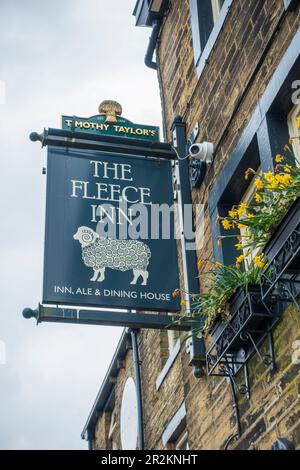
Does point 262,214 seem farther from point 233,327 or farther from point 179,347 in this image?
point 179,347

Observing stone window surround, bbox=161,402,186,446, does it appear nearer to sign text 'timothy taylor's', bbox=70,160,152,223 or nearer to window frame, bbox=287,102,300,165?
sign text 'timothy taylor's', bbox=70,160,152,223

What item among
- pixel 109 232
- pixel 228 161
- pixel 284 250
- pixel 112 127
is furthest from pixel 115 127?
pixel 284 250

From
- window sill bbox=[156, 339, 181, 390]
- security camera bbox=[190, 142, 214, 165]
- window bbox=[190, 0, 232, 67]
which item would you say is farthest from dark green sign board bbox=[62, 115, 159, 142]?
window sill bbox=[156, 339, 181, 390]

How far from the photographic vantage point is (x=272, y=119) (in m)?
8.90

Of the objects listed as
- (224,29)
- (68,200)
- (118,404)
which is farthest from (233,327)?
(118,404)

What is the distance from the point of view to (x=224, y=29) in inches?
412

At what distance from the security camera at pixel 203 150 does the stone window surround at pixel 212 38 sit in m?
1.12

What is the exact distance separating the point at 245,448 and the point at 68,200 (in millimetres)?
3229

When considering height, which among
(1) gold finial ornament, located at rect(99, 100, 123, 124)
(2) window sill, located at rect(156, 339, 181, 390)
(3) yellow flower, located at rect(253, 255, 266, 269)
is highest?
(1) gold finial ornament, located at rect(99, 100, 123, 124)

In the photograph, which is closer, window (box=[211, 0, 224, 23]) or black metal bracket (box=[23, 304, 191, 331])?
black metal bracket (box=[23, 304, 191, 331])

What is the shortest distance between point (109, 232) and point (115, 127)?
156 centimetres

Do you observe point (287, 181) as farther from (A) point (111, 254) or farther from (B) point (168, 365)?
(B) point (168, 365)

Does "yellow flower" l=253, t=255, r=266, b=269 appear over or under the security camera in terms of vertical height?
under

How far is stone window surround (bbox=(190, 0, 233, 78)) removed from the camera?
10492mm
